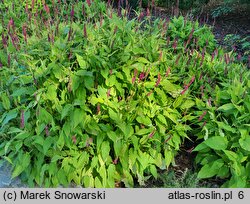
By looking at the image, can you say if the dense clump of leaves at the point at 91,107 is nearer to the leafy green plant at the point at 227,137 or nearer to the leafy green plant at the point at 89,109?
the leafy green plant at the point at 89,109

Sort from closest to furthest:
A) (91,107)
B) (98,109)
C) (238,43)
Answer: (98,109) → (91,107) → (238,43)

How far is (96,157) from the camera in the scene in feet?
10.9

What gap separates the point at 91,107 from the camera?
3338mm

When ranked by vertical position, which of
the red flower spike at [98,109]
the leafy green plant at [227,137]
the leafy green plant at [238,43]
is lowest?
the leafy green plant at [238,43]

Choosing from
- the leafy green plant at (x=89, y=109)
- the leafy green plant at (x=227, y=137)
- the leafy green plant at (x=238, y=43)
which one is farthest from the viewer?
the leafy green plant at (x=238, y=43)

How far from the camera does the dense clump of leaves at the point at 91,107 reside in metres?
3.16

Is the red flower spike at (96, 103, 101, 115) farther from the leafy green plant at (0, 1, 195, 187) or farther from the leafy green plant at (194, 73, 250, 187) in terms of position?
the leafy green plant at (194, 73, 250, 187)

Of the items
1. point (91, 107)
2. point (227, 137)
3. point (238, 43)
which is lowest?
point (238, 43)

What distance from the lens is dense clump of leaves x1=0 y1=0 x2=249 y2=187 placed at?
316 cm

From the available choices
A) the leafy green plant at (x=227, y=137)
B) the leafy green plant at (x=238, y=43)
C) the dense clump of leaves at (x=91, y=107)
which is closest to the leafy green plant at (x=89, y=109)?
the dense clump of leaves at (x=91, y=107)

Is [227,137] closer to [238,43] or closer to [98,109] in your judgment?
[98,109]

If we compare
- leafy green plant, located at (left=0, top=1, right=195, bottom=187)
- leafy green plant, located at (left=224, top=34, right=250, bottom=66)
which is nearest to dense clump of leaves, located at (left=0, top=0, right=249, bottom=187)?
leafy green plant, located at (left=0, top=1, right=195, bottom=187)

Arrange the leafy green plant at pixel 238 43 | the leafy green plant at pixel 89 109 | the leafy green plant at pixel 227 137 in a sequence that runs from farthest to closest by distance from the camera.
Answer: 1. the leafy green plant at pixel 238 43
2. the leafy green plant at pixel 227 137
3. the leafy green plant at pixel 89 109

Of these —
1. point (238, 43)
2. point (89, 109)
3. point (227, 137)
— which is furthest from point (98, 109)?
point (238, 43)
